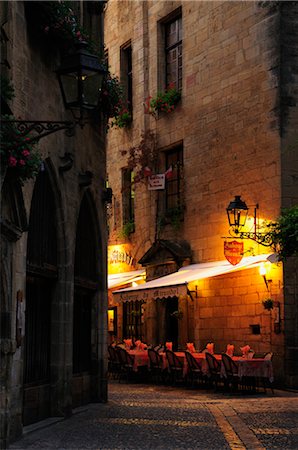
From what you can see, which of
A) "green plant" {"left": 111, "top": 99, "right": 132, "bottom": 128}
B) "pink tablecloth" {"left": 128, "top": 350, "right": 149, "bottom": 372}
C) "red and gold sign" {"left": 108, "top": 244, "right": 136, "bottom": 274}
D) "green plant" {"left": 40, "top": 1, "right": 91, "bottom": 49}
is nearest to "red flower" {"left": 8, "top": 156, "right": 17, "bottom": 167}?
"green plant" {"left": 40, "top": 1, "right": 91, "bottom": 49}

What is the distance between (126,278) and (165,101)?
4.89m

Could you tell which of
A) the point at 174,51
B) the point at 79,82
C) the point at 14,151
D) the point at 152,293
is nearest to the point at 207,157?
the point at 174,51

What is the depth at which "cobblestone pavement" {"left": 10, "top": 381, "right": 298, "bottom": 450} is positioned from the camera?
8781 millimetres

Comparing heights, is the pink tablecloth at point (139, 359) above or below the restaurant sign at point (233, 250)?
below

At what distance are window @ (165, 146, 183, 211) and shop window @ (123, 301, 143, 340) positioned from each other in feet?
9.80

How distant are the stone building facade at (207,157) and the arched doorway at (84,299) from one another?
3717 mm

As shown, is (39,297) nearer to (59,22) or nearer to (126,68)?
(59,22)

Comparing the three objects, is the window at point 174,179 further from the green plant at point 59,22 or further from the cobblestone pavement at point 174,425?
the green plant at point 59,22

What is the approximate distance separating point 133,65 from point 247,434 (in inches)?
638

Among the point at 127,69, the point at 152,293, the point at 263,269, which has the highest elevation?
the point at 127,69

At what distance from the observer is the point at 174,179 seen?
21.9 m

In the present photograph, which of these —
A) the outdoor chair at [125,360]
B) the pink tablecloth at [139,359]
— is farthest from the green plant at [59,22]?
the outdoor chair at [125,360]

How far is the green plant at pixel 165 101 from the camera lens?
2169cm

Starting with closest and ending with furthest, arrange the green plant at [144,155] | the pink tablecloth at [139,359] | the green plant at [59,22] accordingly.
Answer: the green plant at [59,22] < the pink tablecloth at [139,359] < the green plant at [144,155]
